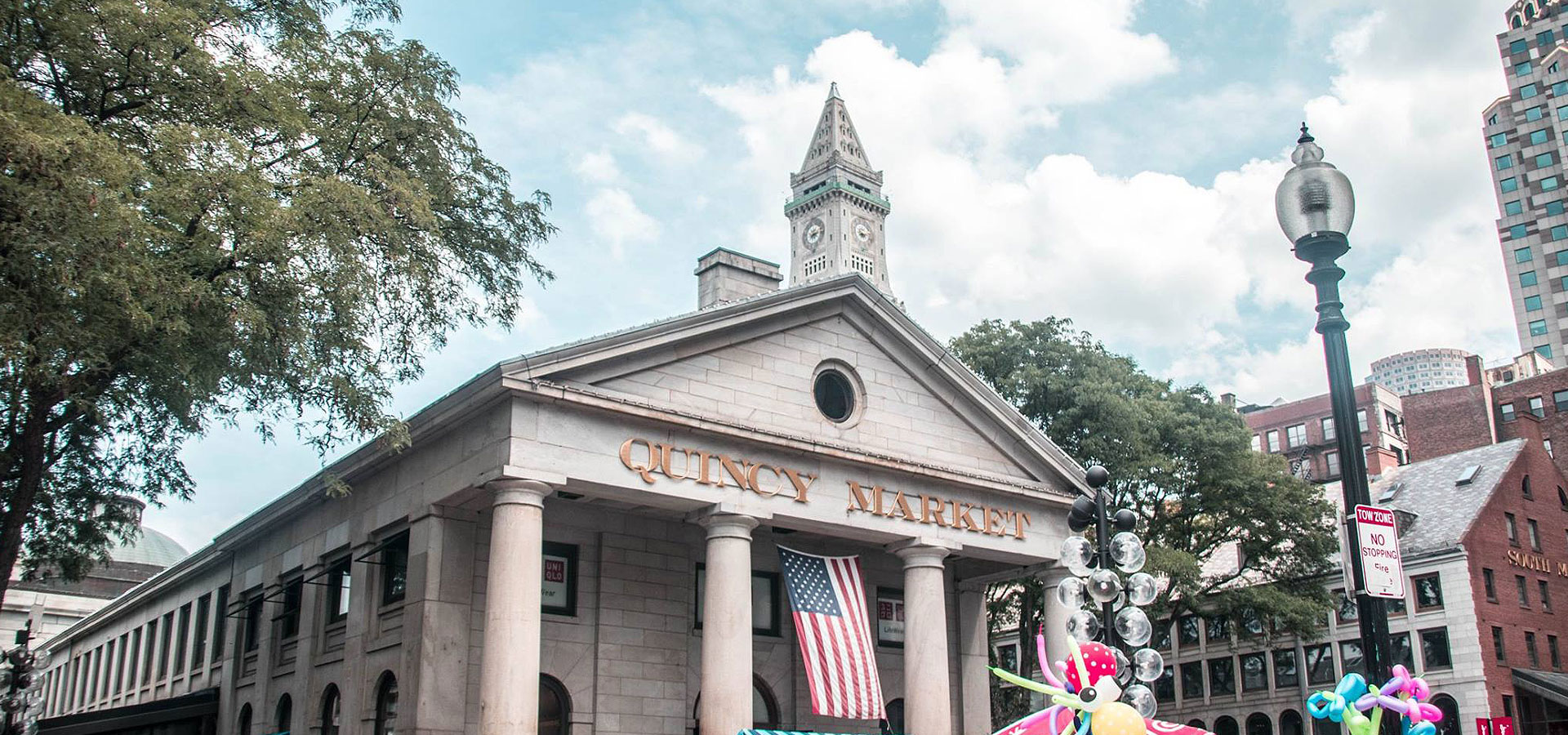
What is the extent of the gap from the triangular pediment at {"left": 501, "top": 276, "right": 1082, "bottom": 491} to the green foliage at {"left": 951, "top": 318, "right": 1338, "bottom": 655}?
37.0ft

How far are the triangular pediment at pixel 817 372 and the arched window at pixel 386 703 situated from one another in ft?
24.9

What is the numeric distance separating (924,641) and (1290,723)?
39.2 meters

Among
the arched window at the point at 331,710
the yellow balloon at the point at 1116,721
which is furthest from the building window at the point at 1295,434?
the yellow balloon at the point at 1116,721

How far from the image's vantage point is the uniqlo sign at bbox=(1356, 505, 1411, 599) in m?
11.1

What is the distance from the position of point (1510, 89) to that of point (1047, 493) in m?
121

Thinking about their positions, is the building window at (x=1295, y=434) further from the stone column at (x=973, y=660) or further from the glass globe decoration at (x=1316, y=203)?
the glass globe decoration at (x=1316, y=203)

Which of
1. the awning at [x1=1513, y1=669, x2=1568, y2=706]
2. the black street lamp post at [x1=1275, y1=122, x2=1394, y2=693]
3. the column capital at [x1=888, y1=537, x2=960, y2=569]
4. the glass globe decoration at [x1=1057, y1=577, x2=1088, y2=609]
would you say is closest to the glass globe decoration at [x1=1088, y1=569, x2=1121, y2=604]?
the glass globe decoration at [x1=1057, y1=577, x2=1088, y2=609]

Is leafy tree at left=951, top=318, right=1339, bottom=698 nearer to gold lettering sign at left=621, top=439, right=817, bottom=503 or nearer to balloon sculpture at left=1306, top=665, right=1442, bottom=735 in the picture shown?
gold lettering sign at left=621, top=439, right=817, bottom=503

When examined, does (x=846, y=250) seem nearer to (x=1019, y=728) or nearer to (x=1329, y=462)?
(x=1329, y=462)

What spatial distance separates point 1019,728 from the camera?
52.4 feet

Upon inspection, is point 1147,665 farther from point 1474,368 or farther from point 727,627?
point 1474,368

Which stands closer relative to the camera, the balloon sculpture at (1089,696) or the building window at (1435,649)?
the balloon sculpture at (1089,696)

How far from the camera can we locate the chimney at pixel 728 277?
31.8 metres

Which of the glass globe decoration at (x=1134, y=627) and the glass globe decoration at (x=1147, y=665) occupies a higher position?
A: the glass globe decoration at (x=1134, y=627)
